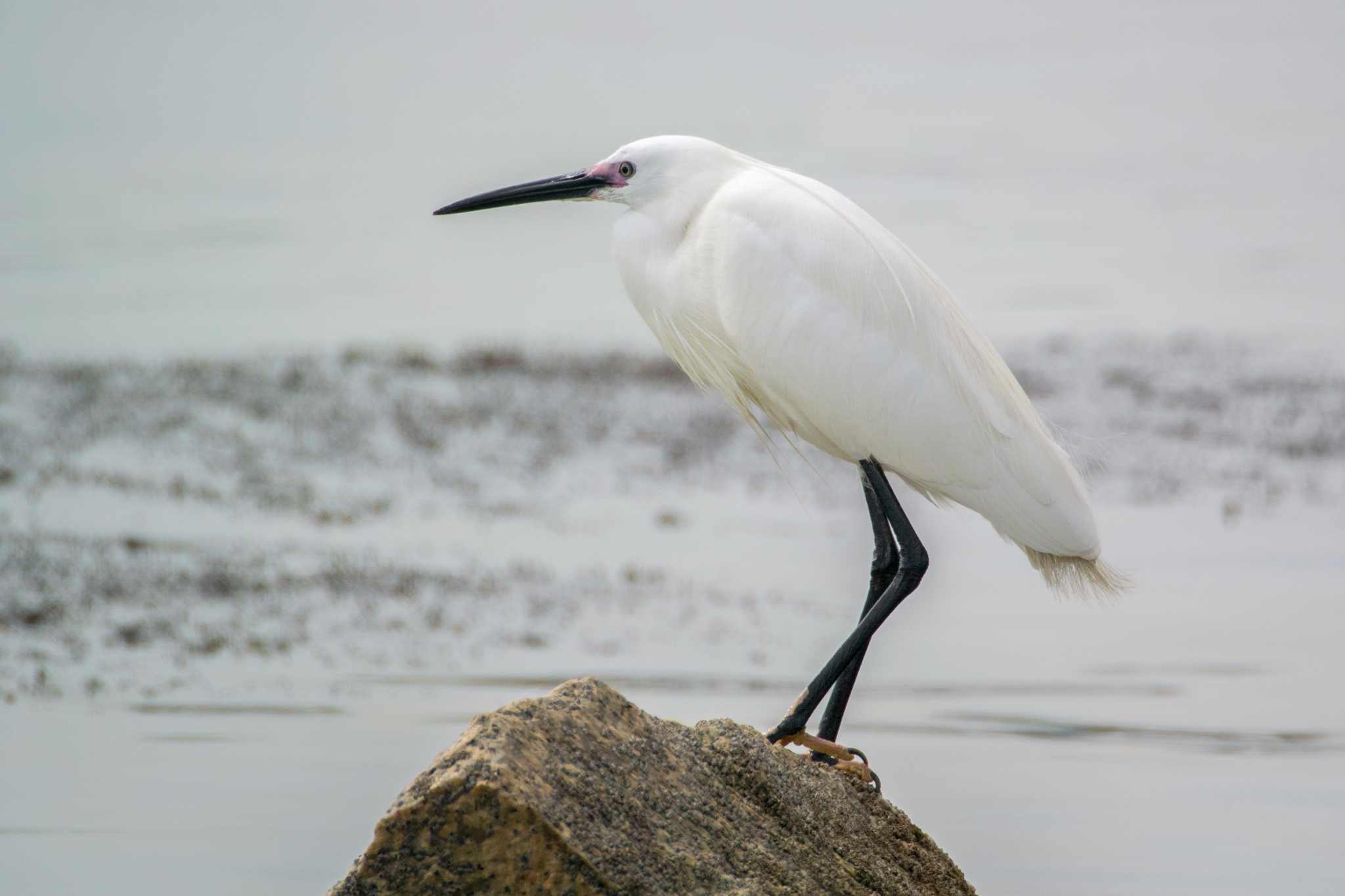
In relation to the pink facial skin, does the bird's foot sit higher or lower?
lower

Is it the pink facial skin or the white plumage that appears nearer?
the white plumage

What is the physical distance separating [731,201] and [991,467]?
826 millimetres

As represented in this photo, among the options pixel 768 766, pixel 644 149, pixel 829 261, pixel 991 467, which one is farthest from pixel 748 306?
pixel 768 766

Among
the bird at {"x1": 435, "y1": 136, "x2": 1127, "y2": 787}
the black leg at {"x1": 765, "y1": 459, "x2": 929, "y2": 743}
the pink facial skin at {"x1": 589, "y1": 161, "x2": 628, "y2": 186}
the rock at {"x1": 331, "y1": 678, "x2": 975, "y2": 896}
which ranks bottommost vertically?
the rock at {"x1": 331, "y1": 678, "x2": 975, "y2": 896}

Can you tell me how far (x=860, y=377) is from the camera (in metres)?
2.99

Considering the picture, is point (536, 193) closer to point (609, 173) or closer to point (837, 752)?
A: point (609, 173)

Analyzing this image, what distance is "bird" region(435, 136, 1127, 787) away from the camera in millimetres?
2971

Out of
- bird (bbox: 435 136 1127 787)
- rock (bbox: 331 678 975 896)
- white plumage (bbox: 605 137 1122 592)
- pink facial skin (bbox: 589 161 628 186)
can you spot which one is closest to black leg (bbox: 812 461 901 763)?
bird (bbox: 435 136 1127 787)

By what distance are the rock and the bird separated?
0.37 meters

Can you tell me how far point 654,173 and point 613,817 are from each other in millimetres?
1490

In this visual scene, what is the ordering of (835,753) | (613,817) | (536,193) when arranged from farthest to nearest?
(536,193) < (835,753) < (613,817)

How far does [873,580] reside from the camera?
3.06 m

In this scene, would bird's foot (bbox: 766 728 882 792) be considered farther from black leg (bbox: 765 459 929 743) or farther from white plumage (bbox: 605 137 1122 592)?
white plumage (bbox: 605 137 1122 592)

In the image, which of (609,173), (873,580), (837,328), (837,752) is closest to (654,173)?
(609,173)
